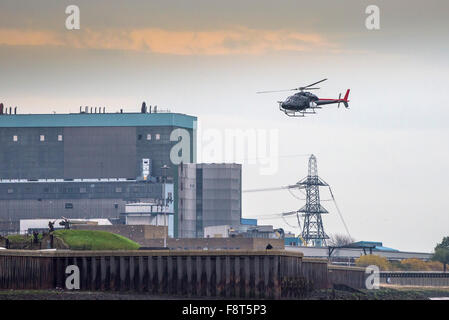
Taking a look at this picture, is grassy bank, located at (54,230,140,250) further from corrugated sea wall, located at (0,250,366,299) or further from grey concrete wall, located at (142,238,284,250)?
grey concrete wall, located at (142,238,284,250)

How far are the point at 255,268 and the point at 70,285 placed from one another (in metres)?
13.3

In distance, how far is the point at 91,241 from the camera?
116438mm

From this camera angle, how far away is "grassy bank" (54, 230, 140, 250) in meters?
112

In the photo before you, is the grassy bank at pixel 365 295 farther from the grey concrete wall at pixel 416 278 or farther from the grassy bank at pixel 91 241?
the grassy bank at pixel 91 241

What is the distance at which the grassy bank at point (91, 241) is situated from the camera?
111750 millimetres

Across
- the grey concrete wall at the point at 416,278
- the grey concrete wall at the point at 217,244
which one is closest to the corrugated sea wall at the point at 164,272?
the grey concrete wall at the point at 416,278

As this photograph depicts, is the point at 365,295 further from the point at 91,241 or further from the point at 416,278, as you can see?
the point at 416,278

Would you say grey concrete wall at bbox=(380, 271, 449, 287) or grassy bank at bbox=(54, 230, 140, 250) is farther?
grey concrete wall at bbox=(380, 271, 449, 287)

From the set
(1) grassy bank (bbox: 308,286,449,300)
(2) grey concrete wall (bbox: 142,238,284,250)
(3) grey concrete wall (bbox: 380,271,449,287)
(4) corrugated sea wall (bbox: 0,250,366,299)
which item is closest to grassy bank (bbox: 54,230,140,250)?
(4) corrugated sea wall (bbox: 0,250,366,299)
